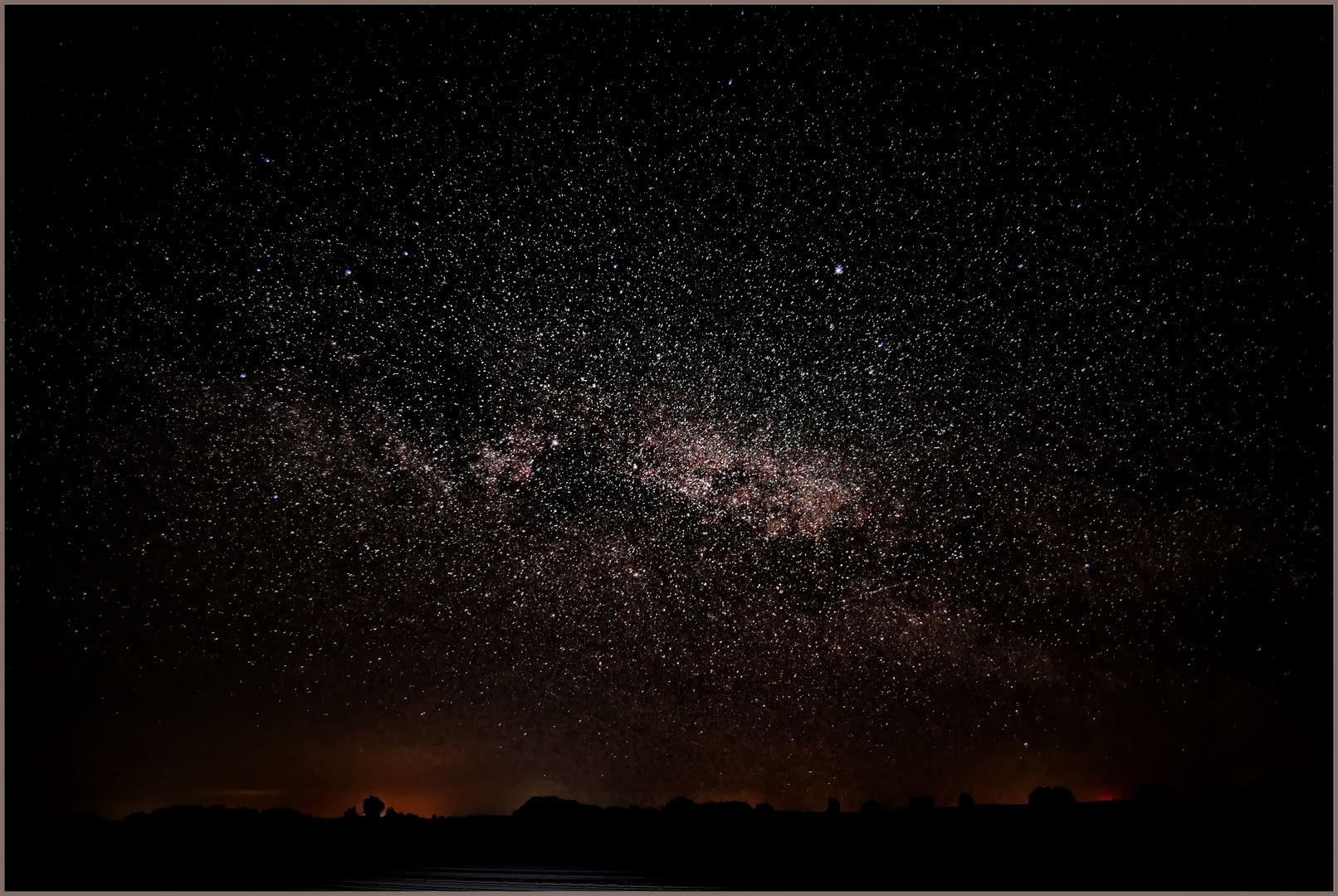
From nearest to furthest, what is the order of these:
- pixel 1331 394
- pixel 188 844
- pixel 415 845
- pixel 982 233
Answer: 1. pixel 982 233
2. pixel 1331 394
3. pixel 188 844
4. pixel 415 845

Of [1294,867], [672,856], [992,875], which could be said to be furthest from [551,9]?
[672,856]

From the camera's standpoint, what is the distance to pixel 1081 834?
8.48m

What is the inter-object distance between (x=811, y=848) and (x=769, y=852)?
26.9 inches

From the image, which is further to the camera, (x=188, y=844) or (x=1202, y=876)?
(x=188, y=844)

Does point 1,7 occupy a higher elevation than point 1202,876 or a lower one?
higher

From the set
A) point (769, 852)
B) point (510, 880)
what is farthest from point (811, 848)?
point (510, 880)

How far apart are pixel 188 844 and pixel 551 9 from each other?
1284cm

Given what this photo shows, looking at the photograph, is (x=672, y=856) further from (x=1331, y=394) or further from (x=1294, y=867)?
(x=1331, y=394)

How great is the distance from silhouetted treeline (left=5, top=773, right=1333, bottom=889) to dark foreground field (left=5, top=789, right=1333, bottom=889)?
33 millimetres

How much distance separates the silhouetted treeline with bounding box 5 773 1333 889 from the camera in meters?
7.16

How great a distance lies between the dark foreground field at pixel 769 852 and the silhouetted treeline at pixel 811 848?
33mm

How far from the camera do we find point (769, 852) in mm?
9570

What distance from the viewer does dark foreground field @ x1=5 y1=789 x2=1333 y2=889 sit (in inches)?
281

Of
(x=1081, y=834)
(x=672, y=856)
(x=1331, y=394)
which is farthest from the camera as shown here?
(x=672, y=856)
